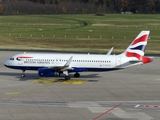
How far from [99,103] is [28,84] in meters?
13.9

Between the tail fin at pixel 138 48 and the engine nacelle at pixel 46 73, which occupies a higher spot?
the tail fin at pixel 138 48

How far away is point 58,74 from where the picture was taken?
56.6 metres

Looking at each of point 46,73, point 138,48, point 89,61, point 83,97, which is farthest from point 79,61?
point 83,97

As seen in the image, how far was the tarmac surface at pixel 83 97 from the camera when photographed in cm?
3938

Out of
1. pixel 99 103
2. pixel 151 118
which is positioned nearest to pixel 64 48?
pixel 99 103

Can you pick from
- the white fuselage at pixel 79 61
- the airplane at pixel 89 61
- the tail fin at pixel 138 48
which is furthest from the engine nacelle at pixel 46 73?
the tail fin at pixel 138 48

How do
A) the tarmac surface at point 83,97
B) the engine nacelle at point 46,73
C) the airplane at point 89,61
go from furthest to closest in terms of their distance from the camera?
1. the airplane at point 89,61
2. the engine nacelle at point 46,73
3. the tarmac surface at point 83,97

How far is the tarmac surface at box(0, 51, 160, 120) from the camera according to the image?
1550 inches

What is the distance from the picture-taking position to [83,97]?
4725cm

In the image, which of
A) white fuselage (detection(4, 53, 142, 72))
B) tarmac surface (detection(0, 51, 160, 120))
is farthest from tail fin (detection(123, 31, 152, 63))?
tarmac surface (detection(0, 51, 160, 120))

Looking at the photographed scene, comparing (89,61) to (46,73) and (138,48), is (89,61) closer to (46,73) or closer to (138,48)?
(46,73)

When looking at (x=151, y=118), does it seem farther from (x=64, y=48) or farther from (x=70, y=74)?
(x=64, y=48)

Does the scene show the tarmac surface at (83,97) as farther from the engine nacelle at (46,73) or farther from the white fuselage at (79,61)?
the white fuselage at (79,61)

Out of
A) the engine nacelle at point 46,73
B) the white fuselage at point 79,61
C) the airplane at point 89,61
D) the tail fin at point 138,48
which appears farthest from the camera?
the tail fin at point 138,48
